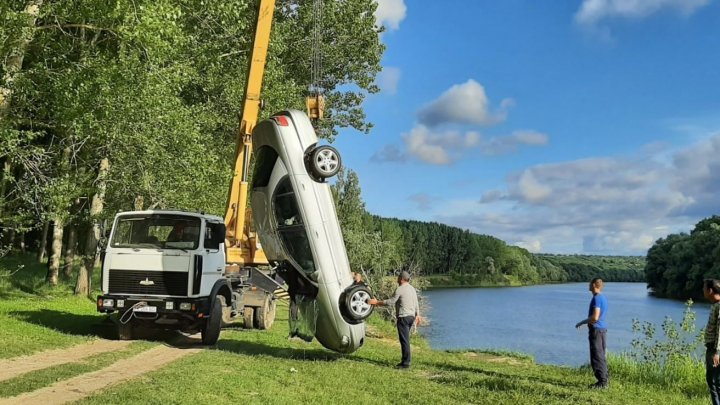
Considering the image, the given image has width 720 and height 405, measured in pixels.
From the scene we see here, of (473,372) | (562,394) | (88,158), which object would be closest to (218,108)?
(88,158)

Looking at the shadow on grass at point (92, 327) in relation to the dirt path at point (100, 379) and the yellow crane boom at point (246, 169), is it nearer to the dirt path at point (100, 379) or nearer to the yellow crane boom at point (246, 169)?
the dirt path at point (100, 379)

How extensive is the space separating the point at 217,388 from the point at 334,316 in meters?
3.11

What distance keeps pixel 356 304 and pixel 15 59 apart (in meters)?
8.67

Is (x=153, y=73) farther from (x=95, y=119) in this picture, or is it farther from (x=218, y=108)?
(x=218, y=108)

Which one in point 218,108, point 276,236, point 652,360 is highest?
point 218,108

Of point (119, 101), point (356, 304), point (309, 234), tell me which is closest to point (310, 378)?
point (356, 304)

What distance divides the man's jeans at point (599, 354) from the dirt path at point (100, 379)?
298 inches

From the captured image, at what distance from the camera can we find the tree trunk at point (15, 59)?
11.7 meters

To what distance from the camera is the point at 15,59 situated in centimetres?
1273

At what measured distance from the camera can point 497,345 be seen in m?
27.6

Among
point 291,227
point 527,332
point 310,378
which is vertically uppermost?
point 291,227

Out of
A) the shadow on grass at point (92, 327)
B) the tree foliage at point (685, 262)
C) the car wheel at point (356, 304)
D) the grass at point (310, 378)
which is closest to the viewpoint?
the grass at point (310, 378)

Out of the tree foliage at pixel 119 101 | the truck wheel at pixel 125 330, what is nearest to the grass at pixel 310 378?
the truck wheel at pixel 125 330

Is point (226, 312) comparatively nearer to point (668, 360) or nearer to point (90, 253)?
point (90, 253)
